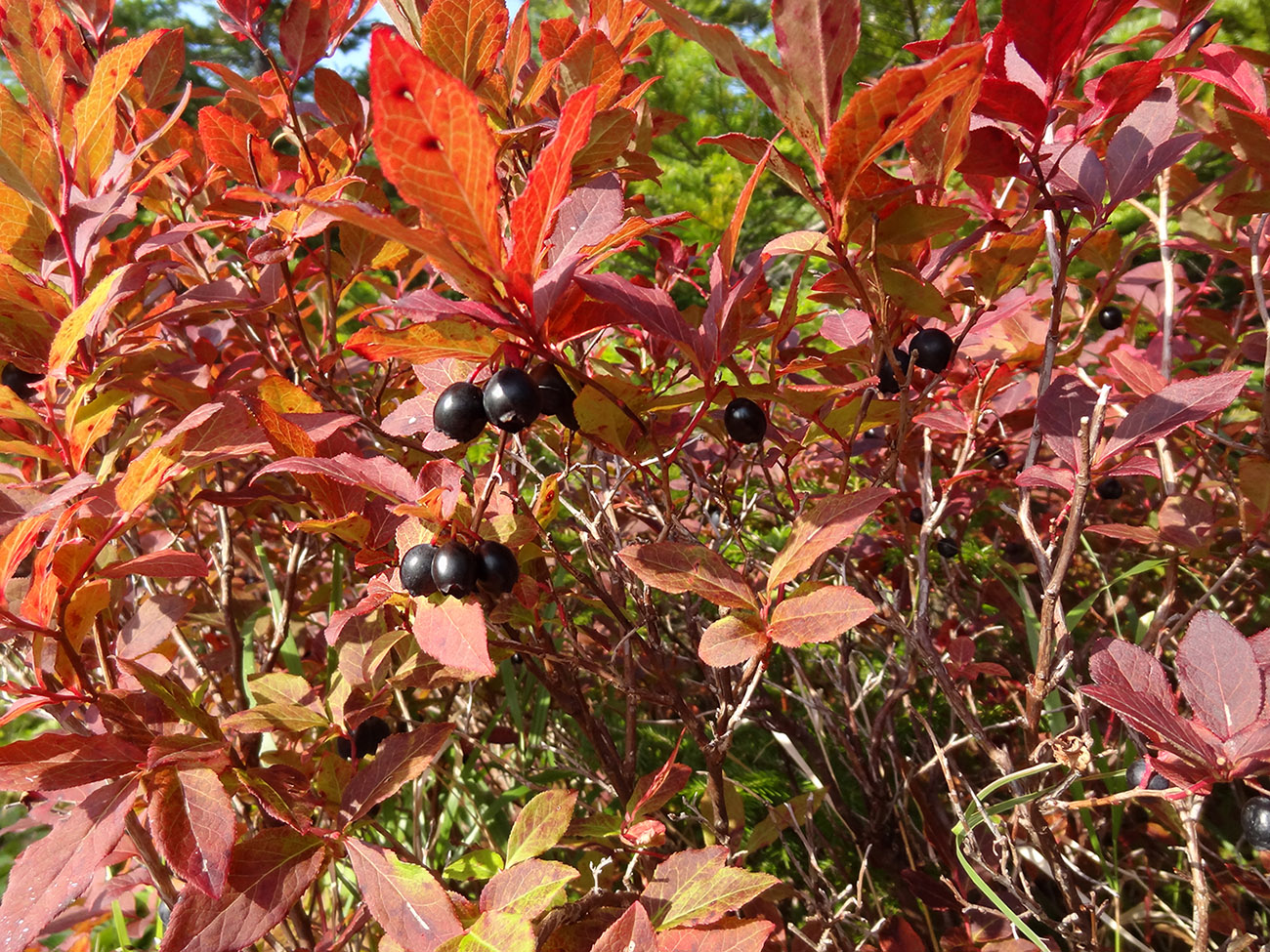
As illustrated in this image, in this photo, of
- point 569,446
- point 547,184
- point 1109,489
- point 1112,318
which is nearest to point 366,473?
point 569,446

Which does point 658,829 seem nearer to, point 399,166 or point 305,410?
point 305,410

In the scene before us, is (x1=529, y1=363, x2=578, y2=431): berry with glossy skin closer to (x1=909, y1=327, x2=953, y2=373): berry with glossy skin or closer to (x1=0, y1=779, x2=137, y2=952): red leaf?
(x1=909, y1=327, x2=953, y2=373): berry with glossy skin

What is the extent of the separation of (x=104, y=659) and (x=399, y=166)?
72 cm

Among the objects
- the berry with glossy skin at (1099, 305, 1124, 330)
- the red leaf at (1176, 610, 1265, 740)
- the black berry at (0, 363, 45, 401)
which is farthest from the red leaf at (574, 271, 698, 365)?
the berry with glossy skin at (1099, 305, 1124, 330)

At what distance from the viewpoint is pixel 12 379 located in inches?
42.2

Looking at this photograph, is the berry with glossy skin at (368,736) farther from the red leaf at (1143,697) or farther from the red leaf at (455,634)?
the red leaf at (1143,697)

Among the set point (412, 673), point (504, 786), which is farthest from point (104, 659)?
point (504, 786)

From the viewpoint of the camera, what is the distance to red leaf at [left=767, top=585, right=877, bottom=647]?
2.20 ft

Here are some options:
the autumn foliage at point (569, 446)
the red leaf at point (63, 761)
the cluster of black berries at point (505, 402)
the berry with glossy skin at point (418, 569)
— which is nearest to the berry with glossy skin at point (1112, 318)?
the autumn foliage at point (569, 446)

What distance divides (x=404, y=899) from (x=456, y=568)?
1.07 ft

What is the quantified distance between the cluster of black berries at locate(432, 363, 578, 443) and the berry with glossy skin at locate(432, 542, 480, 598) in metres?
0.09

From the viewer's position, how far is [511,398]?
1.88ft

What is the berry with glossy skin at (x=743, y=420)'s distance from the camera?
0.82m

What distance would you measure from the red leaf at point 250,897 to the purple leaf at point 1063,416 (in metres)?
0.83
